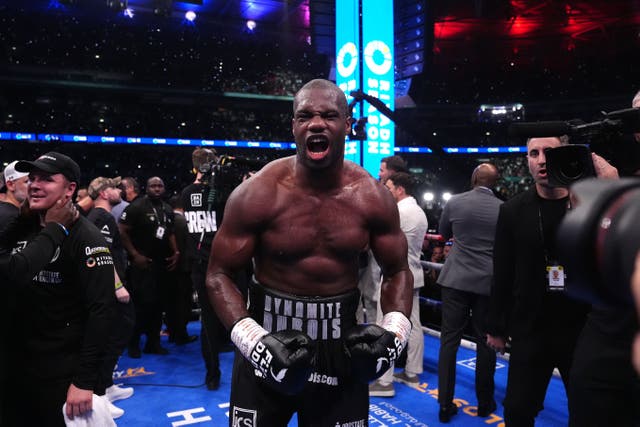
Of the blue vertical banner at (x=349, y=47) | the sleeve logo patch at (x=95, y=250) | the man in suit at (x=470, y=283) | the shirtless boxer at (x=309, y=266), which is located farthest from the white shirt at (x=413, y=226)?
the blue vertical banner at (x=349, y=47)

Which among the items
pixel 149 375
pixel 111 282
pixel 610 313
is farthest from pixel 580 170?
pixel 149 375

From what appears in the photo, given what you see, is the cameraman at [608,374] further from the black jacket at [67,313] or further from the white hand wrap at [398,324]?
the black jacket at [67,313]

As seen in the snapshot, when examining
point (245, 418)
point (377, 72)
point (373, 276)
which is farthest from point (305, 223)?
point (377, 72)

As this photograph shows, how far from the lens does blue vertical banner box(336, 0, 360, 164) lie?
6766 millimetres

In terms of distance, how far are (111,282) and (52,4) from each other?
1428cm

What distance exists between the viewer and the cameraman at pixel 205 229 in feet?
11.5

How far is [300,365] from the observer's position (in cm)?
136

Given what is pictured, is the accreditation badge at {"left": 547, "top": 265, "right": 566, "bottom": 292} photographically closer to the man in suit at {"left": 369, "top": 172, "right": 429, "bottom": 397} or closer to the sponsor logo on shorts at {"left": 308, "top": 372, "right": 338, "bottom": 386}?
the sponsor logo on shorts at {"left": 308, "top": 372, "right": 338, "bottom": 386}

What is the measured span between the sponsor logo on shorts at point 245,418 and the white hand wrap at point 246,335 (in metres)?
0.25

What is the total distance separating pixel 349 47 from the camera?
22.7 ft

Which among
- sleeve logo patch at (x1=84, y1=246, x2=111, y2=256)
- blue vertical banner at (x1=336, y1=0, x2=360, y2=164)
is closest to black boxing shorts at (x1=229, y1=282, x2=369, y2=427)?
sleeve logo patch at (x1=84, y1=246, x2=111, y2=256)

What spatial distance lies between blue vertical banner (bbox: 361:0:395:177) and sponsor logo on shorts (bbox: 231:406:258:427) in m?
5.52

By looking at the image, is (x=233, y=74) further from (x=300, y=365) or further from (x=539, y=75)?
Answer: (x=300, y=365)

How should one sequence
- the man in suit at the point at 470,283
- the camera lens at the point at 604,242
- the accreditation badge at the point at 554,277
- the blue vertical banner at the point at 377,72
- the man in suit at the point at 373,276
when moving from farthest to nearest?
the blue vertical banner at the point at 377,72 → the man in suit at the point at 373,276 → the man in suit at the point at 470,283 → the accreditation badge at the point at 554,277 → the camera lens at the point at 604,242
